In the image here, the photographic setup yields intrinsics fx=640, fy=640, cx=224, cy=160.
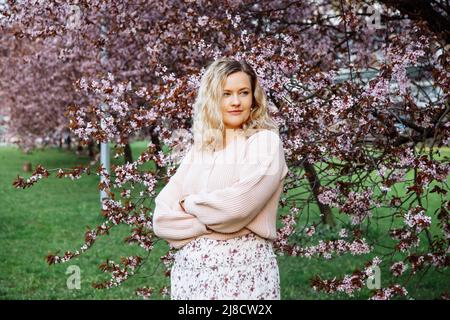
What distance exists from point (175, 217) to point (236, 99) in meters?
0.66

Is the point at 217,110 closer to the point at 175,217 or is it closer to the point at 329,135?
the point at 175,217

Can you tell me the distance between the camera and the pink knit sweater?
2.96m

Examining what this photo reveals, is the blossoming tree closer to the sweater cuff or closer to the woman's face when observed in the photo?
the woman's face

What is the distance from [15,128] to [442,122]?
26.8 m

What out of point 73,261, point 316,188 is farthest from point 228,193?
point 73,261

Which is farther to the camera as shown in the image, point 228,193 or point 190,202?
point 190,202

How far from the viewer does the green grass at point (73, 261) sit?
7.45 m

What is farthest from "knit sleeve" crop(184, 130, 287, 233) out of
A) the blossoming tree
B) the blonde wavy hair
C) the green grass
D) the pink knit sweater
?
the green grass

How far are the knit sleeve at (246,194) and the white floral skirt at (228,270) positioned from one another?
103mm

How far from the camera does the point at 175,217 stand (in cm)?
315

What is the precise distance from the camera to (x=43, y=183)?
21500mm

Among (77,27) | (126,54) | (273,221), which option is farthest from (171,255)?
(126,54)

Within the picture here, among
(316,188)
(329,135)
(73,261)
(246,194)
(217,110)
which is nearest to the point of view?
(246,194)

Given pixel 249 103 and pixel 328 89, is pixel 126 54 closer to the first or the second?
pixel 328 89
